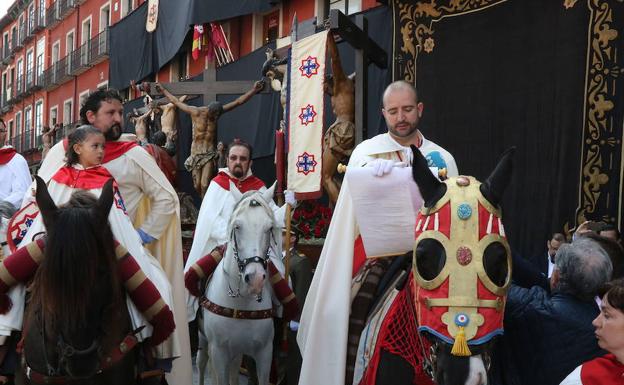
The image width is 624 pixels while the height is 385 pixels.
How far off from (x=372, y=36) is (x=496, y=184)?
605cm

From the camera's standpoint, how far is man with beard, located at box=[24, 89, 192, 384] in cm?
487

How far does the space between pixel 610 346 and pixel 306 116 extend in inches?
223

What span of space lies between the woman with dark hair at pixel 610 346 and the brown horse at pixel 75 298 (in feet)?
7.04

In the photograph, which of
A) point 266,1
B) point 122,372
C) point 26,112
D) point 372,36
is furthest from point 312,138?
point 26,112

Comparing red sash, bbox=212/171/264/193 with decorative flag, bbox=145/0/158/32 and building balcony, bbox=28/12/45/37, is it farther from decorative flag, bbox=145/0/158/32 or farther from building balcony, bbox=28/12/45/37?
building balcony, bbox=28/12/45/37

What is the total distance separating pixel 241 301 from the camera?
595cm

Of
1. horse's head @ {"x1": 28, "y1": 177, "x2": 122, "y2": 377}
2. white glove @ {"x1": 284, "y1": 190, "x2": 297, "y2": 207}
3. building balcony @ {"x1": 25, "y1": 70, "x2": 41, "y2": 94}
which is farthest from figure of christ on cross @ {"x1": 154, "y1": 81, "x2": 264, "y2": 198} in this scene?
building balcony @ {"x1": 25, "y1": 70, "x2": 41, "y2": 94}

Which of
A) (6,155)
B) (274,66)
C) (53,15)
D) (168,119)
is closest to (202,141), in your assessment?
(168,119)

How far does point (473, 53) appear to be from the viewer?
23.5 feet

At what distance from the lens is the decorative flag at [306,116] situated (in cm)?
791

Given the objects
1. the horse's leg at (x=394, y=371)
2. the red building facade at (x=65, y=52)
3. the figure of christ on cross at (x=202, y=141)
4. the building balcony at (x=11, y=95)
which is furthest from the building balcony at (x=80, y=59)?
the horse's leg at (x=394, y=371)

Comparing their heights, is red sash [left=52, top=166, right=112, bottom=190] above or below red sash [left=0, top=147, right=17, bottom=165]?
below

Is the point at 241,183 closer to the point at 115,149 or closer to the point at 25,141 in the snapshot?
the point at 115,149

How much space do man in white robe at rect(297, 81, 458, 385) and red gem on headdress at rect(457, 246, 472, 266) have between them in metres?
0.75
